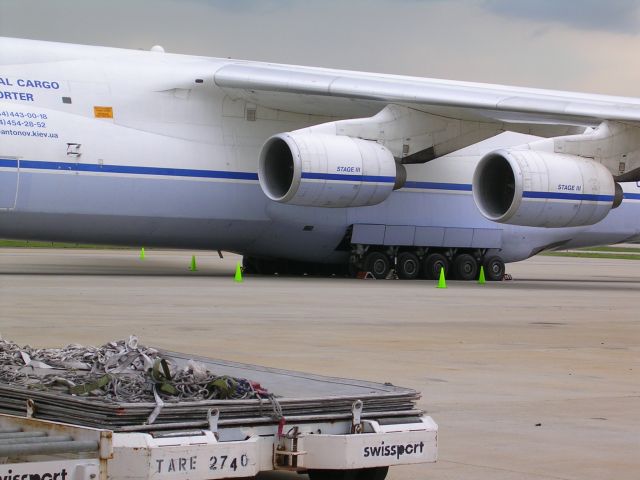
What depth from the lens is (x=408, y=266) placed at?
2403 centimetres

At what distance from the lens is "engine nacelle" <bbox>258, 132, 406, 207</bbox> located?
20344 millimetres

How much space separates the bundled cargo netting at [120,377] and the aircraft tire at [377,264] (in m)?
17.5

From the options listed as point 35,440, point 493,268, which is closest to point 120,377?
point 35,440

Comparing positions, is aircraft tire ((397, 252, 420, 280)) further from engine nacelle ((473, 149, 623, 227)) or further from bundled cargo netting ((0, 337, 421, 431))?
bundled cargo netting ((0, 337, 421, 431))

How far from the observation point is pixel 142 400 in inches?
194

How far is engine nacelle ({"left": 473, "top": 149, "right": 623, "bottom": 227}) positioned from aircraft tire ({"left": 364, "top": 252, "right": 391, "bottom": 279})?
2.94 m

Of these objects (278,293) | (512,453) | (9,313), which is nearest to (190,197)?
(278,293)

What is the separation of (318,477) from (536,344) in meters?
6.89

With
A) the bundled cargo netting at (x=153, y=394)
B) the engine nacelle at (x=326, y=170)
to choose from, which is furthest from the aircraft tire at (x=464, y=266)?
the bundled cargo netting at (x=153, y=394)

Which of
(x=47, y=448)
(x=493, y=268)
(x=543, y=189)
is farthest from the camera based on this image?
(x=493, y=268)

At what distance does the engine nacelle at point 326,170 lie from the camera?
2034cm

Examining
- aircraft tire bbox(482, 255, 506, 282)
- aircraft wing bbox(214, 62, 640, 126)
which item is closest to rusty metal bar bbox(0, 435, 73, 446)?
aircraft wing bbox(214, 62, 640, 126)

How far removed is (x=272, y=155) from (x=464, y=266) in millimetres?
5440

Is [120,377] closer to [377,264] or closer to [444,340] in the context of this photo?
[444,340]
